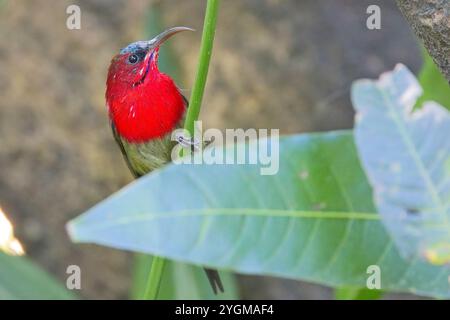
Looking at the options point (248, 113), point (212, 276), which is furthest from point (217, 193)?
point (248, 113)

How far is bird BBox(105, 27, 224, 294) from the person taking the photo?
2258mm

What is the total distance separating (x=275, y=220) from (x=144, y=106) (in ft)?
5.00

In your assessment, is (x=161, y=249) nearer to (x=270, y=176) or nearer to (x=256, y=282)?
(x=270, y=176)

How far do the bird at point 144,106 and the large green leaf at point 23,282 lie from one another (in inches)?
29.6

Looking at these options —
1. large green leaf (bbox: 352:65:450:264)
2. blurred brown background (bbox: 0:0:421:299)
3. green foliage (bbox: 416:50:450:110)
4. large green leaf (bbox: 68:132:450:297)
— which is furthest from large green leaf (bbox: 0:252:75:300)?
blurred brown background (bbox: 0:0:421:299)

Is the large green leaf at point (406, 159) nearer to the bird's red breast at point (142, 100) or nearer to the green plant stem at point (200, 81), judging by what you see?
the green plant stem at point (200, 81)

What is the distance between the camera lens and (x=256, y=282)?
346 centimetres

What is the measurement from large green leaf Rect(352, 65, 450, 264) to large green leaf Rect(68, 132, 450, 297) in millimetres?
96

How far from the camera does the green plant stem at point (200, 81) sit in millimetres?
1031

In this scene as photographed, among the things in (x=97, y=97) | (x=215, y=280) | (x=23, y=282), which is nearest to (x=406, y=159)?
(x=23, y=282)

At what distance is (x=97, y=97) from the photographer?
3443 millimetres

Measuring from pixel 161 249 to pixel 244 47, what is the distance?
2904mm

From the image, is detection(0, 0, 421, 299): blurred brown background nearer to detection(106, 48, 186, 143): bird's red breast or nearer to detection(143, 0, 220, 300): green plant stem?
detection(106, 48, 186, 143): bird's red breast
